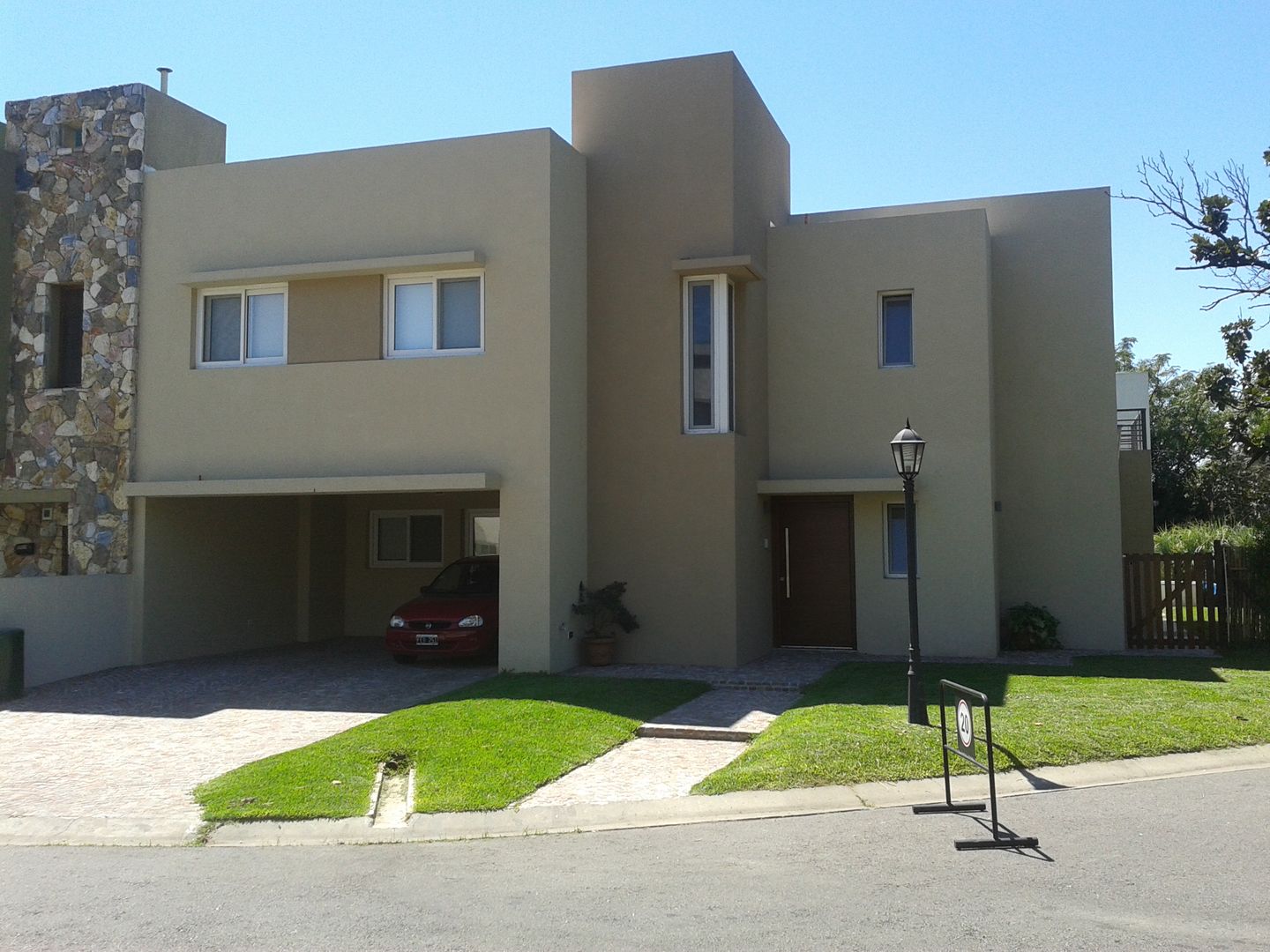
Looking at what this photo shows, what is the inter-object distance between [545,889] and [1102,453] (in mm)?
13514

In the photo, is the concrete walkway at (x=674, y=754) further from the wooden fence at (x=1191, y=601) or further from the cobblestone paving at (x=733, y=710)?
the wooden fence at (x=1191, y=601)

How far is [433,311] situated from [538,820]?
8.50 meters

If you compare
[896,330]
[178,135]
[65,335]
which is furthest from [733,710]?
[178,135]

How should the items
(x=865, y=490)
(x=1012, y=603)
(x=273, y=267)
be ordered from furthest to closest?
(x=1012, y=603), (x=865, y=490), (x=273, y=267)

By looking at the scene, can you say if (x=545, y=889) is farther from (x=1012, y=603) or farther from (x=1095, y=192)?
(x=1095, y=192)

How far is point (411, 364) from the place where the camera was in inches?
586

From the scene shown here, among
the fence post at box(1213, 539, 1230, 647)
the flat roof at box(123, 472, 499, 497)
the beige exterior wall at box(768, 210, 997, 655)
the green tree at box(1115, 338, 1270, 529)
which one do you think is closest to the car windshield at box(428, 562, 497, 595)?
the flat roof at box(123, 472, 499, 497)

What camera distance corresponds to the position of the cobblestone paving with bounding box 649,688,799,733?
37.5 ft

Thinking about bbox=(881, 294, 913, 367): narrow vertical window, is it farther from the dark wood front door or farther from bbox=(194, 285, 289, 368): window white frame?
bbox=(194, 285, 289, 368): window white frame

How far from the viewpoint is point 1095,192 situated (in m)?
17.8

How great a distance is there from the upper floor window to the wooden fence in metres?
→ 4.66

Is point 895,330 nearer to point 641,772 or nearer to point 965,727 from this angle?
point 641,772

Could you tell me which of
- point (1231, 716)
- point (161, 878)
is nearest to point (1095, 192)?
point (1231, 716)

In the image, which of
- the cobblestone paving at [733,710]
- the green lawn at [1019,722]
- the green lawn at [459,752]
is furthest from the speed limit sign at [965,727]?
the green lawn at [459,752]
